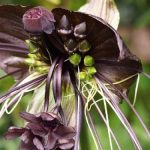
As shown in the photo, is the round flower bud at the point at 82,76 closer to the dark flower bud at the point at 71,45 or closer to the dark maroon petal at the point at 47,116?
the dark flower bud at the point at 71,45

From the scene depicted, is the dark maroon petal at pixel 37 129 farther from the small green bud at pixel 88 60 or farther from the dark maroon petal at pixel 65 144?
the small green bud at pixel 88 60

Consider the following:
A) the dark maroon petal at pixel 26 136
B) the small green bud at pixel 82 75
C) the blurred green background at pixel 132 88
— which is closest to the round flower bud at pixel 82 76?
the small green bud at pixel 82 75

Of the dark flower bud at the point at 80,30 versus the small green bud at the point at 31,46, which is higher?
the dark flower bud at the point at 80,30

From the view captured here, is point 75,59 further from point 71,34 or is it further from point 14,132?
point 14,132

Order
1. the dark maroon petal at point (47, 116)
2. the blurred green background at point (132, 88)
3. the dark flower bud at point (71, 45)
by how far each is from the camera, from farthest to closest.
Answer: the blurred green background at point (132, 88) → the dark flower bud at point (71, 45) → the dark maroon petal at point (47, 116)

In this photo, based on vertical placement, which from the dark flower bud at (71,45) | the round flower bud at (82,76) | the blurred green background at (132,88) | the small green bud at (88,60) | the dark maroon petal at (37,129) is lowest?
the blurred green background at (132,88)

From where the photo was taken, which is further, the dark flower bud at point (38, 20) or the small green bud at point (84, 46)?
the small green bud at point (84, 46)

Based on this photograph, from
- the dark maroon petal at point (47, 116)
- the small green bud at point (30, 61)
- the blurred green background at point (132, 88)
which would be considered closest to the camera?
the dark maroon petal at point (47, 116)

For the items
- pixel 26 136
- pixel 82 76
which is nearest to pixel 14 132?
pixel 26 136
